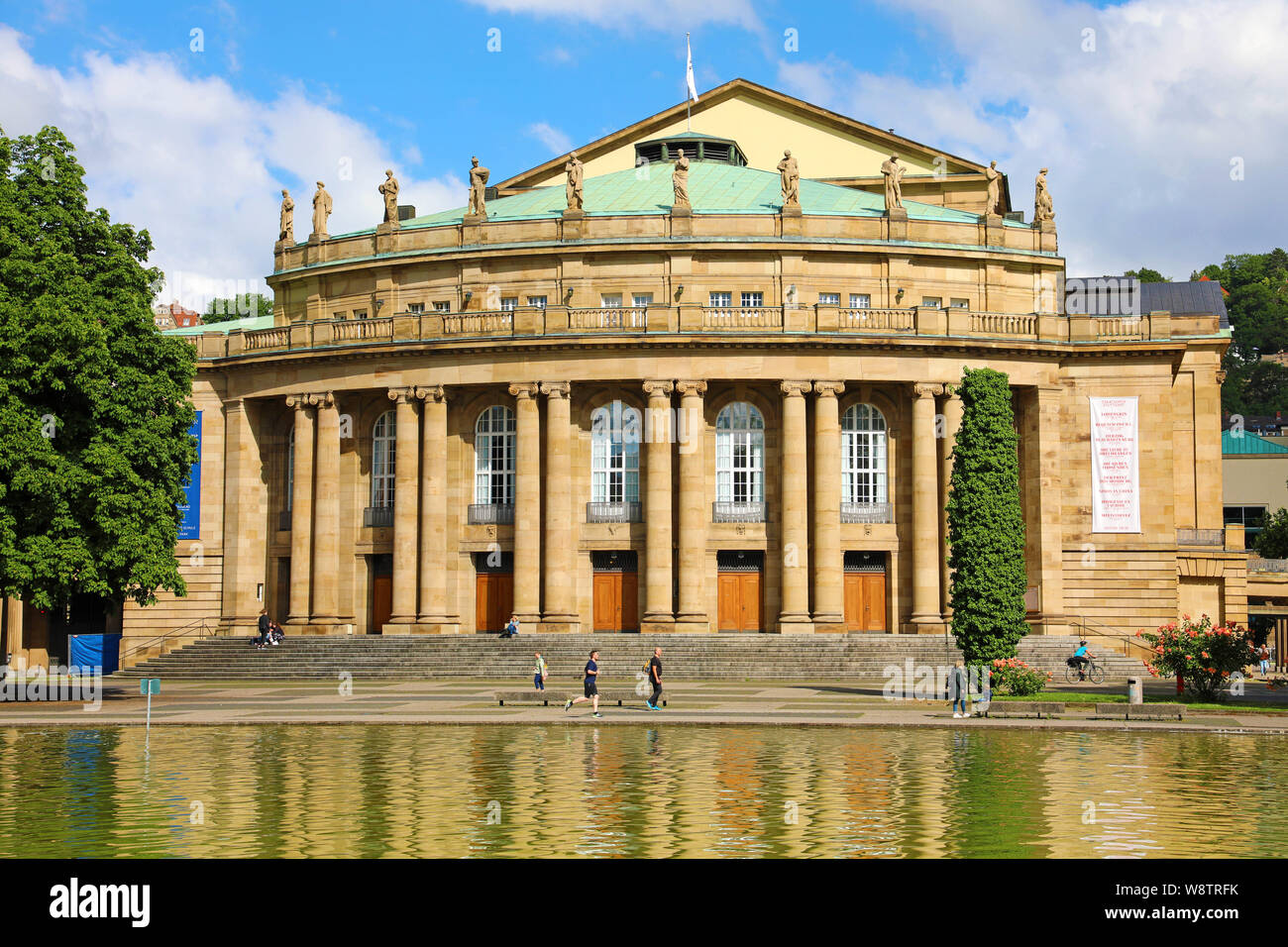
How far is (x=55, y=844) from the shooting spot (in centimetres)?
1678

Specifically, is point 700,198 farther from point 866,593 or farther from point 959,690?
point 959,690

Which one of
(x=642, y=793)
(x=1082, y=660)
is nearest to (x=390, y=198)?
(x=1082, y=660)

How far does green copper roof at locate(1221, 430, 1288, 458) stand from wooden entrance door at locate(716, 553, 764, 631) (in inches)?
2642

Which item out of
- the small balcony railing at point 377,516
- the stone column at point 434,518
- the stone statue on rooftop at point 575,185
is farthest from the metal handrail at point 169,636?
the stone statue on rooftop at point 575,185

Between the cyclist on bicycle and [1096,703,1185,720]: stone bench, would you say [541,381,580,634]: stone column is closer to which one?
the cyclist on bicycle

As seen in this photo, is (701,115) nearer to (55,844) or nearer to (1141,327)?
(1141,327)

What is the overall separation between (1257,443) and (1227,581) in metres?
57.1

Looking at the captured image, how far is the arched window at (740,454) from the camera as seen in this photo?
60.3m

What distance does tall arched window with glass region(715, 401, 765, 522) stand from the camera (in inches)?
2366

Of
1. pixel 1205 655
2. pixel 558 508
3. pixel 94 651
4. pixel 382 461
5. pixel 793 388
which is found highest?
pixel 793 388

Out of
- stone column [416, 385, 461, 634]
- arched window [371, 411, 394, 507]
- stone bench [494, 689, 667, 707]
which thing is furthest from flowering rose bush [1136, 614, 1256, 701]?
arched window [371, 411, 394, 507]

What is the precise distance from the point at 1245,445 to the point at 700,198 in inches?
2623

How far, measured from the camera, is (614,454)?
60.9m
